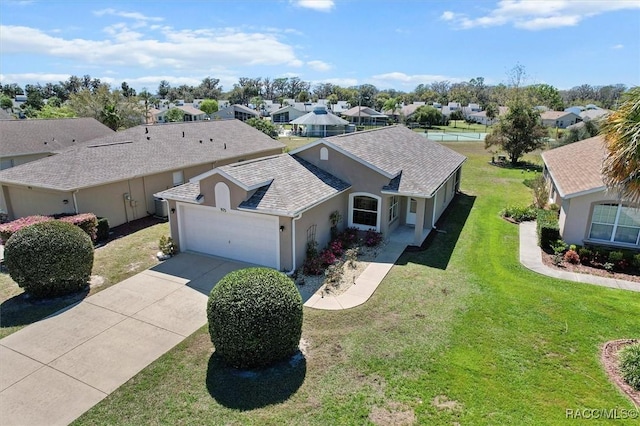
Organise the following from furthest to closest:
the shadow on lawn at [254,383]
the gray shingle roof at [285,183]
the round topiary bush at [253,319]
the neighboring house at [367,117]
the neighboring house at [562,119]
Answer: the neighboring house at [562,119]
the neighboring house at [367,117]
the gray shingle roof at [285,183]
the round topiary bush at [253,319]
the shadow on lawn at [254,383]

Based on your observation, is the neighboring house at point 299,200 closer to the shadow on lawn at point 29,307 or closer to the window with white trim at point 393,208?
the window with white trim at point 393,208

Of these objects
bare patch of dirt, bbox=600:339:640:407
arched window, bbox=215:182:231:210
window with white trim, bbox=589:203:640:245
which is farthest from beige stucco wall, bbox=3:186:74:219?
window with white trim, bbox=589:203:640:245

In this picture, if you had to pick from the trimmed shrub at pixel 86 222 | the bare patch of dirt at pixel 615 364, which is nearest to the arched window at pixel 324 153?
the trimmed shrub at pixel 86 222

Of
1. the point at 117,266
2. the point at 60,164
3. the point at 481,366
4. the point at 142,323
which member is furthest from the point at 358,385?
the point at 60,164

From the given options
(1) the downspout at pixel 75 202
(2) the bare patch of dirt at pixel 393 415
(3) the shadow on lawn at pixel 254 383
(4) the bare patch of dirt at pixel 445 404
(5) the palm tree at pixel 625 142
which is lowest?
(3) the shadow on lawn at pixel 254 383

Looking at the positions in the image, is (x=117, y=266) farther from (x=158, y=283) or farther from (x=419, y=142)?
(x=419, y=142)

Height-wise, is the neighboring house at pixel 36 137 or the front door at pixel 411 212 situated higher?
the neighboring house at pixel 36 137

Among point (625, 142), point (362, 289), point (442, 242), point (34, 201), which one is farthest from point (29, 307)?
point (625, 142)
